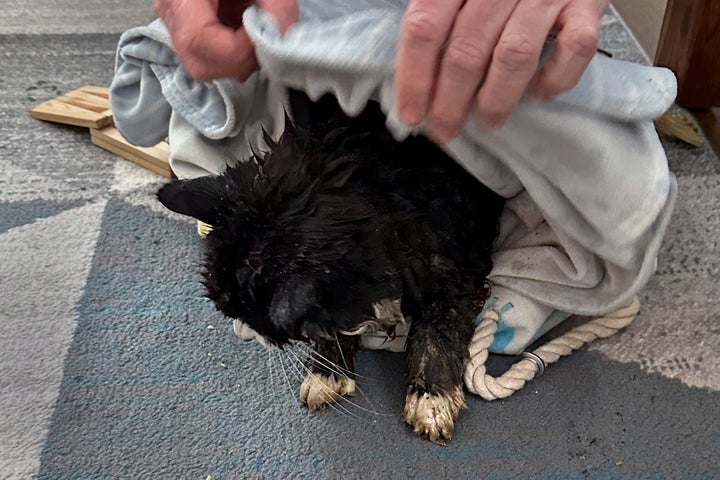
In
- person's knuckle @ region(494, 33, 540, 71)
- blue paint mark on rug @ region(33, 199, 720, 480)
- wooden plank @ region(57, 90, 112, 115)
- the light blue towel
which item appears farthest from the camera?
wooden plank @ region(57, 90, 112, 115)

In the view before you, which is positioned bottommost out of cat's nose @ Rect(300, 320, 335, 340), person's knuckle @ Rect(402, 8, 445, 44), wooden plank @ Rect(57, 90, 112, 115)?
wooden plank @ Rect(57, 90, 112, 115)

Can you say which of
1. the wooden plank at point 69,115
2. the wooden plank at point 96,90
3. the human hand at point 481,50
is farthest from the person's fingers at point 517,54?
the wooden plank at point 96,90

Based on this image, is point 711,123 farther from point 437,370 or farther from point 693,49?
point 437,370

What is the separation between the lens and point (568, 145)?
679 millimetres

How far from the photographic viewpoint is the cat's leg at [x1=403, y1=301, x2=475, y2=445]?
77 centimetres

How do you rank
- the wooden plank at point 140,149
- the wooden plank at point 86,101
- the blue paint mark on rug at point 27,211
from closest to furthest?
1. the blue paint mark on rug at point 27,211
2. the wooden plank at point 140,149
3. the wooden plank at point 86,101

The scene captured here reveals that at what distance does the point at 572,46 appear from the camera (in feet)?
1.81

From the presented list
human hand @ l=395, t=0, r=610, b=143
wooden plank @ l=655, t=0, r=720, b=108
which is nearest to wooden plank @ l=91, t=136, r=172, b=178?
human hand @ l=395, t=0, r=610, b=143

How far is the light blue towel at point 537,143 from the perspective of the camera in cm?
65

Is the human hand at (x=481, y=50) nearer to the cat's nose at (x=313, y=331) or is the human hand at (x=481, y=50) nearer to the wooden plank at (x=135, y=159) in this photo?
the cat's nose at (x=313, y=331)

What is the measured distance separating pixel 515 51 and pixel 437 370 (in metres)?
0.38

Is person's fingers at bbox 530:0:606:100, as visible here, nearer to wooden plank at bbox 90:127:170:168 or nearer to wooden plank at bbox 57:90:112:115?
wooden plank at bbox 90:127:170:168

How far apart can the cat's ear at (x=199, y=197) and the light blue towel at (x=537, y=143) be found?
13 centimetres

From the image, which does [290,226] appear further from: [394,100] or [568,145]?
[568,145]
